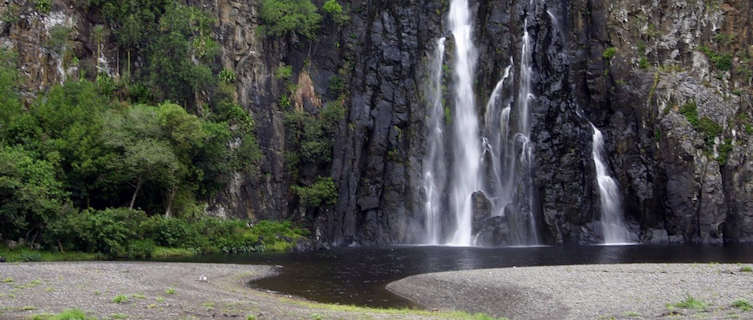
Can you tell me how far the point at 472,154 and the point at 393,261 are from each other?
23017mm

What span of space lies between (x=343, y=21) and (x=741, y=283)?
167 feet

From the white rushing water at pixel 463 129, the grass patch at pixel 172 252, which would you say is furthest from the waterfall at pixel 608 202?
the grass patch at pixel 172 252

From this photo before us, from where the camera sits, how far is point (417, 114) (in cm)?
6225

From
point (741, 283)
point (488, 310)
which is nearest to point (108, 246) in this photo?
point (488, 310)

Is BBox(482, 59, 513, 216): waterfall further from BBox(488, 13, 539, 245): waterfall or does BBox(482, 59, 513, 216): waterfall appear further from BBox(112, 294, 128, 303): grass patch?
BBox(112, 294, 128, 303): grass patch

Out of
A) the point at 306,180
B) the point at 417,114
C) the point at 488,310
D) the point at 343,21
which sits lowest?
the point at 488,310

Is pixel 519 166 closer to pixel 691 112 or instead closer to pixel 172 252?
pixel 691 112

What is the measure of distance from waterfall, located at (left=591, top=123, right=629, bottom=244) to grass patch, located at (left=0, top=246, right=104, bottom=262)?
41.1 meters

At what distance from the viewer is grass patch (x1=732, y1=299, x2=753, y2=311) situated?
1808 cm

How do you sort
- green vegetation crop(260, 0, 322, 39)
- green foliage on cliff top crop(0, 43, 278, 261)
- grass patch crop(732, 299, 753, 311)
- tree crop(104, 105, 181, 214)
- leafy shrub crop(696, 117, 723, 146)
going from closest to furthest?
grass patch crop(732, 299, 753, 311) → green foliage on cliff top crop(0, 43, 278, 261) → tree crop(104, 105, 181, 214) → leafy shrub crop(696, 117, 723, 146) → green vegetation crop(260, 0, 322, 39)

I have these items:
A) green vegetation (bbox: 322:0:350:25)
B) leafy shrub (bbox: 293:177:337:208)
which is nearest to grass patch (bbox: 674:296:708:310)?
leafy shrub (bbox: 293:177:337:208)

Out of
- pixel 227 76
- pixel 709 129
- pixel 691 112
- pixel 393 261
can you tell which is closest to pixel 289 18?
pixel 227 76

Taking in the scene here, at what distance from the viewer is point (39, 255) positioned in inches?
1446

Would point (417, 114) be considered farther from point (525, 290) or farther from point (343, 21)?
point (525, 290)
